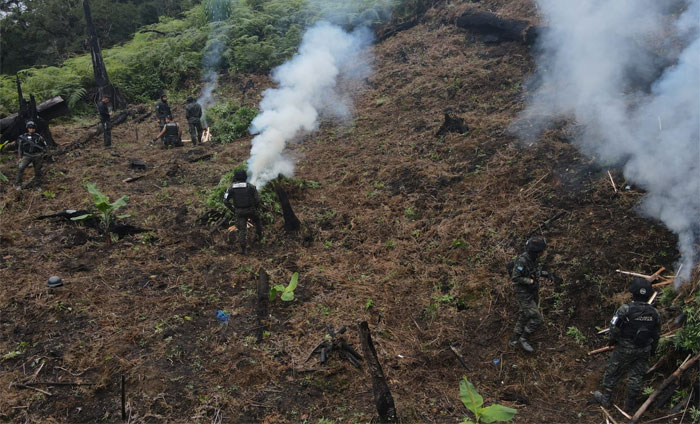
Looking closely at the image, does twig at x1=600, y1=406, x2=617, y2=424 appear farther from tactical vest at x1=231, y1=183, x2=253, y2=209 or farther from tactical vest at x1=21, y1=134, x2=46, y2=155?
tactical vest at x1=21, y1=134, x2=46, y2=155

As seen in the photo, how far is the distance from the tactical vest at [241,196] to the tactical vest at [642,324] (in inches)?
251

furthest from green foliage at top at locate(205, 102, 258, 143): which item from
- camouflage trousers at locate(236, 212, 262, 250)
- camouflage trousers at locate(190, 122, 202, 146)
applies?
camouflage trousers at locate(236, 212, 262, 250)

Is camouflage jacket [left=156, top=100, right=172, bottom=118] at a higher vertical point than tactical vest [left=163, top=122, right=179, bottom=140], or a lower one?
higher

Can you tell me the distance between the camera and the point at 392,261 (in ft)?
26.3

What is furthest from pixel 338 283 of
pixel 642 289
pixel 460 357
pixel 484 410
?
pixel 642 289

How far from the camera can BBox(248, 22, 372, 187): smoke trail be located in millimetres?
10789

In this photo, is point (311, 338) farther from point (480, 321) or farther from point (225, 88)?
point (225, 88)

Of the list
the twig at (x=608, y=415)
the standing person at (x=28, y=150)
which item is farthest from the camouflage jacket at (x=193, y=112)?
the twig at (x=608, y=415)

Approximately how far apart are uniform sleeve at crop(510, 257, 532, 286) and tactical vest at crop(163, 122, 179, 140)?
40.1 feet

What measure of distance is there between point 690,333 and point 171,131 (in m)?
14.3

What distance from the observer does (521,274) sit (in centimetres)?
598

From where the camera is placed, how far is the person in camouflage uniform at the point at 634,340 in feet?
15.7

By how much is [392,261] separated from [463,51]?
33.0ft

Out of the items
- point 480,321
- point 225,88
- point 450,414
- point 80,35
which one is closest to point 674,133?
point 480,321
